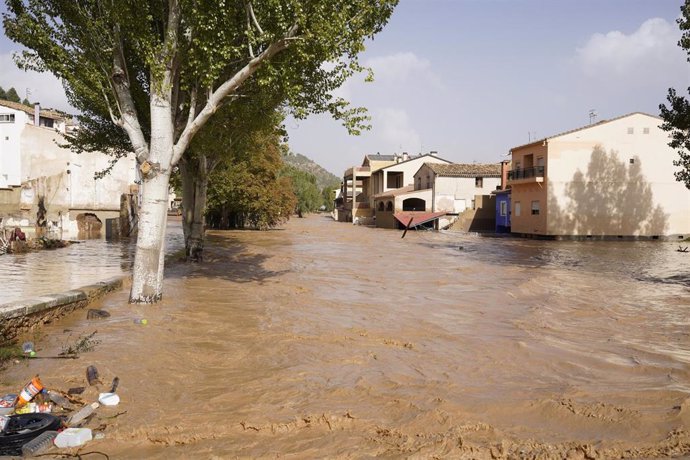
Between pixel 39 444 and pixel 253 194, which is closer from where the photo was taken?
pixel 39 444

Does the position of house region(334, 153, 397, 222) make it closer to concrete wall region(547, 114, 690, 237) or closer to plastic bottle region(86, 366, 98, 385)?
concrete wall region(547, 114, 690, 237)

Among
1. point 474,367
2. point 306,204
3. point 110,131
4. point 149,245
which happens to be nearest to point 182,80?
point 149,245

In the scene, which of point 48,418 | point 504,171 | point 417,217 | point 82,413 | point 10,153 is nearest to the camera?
point 48,418

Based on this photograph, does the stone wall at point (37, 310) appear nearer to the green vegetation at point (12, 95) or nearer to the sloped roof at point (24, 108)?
the sloped roof at point (24, 108)

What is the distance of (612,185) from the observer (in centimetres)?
3700

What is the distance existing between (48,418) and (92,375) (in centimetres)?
129

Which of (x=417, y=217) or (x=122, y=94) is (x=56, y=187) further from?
(x=122, y=94)

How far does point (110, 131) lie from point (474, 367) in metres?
17.0

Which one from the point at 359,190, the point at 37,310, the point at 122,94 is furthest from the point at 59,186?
the point at 359,190

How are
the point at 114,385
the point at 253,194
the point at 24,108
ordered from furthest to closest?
the point at 24,108 < the point at 253,194 < the point at 114,385

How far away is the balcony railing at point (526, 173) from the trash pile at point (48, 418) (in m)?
36.6

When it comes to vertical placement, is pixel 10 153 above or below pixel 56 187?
above

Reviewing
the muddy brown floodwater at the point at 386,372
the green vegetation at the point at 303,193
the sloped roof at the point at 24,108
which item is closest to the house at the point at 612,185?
the muddy brown floodwater at the point at 386,372

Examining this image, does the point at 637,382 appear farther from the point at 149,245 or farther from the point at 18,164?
the point at 18,164
